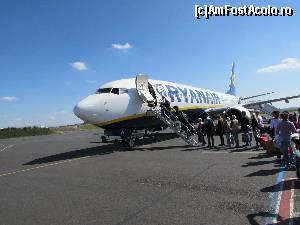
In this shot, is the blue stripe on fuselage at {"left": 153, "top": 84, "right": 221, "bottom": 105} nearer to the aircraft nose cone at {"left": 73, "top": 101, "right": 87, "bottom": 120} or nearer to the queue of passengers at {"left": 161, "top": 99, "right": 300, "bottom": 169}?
the queue of passengers at {"left": 161, "top": 99, "right": 300, "bottom": 169}

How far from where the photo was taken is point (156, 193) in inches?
336

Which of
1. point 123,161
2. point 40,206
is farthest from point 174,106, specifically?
point 40,206

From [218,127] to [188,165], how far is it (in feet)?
23.2

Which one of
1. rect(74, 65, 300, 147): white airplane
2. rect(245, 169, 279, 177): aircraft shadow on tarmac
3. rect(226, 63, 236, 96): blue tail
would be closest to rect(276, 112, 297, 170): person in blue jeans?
rect(245, 169, 279, 177): aircraft shadow on tarmac

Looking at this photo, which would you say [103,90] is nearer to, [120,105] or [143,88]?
[120,105]

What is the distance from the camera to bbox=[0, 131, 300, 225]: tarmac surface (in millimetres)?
6590

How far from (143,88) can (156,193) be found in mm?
12609

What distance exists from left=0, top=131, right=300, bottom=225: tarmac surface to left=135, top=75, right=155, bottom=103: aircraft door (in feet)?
22.8

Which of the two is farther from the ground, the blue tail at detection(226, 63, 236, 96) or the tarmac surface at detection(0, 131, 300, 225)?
the blue tail at detection(226, 63, 236, 96)

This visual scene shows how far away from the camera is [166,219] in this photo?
6422 millimetres

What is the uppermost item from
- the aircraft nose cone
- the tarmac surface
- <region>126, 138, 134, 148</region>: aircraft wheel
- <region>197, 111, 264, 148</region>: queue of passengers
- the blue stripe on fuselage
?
the blue stripe on fuselage

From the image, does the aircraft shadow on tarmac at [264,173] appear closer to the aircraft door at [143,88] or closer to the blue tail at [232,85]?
the aircraft door at [143,88]

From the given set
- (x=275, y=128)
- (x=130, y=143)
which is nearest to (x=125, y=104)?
(x=130, y=143)

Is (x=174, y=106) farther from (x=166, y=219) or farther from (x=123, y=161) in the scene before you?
(x=166, y=219)
